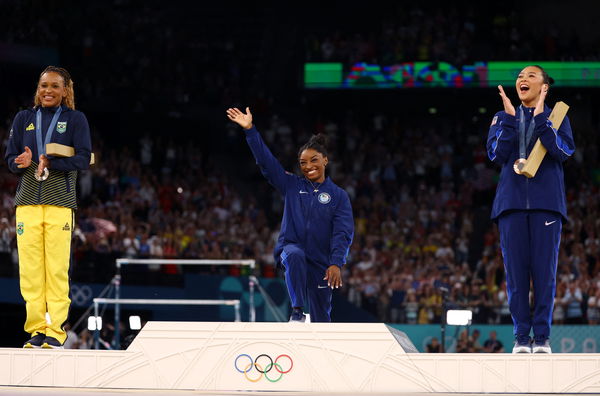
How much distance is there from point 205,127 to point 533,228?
751 inches

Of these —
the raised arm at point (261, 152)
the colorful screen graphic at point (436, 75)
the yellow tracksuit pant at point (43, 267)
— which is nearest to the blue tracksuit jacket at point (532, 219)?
the raised arm at point (261, 152)

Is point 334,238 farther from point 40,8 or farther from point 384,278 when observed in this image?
point 40,8

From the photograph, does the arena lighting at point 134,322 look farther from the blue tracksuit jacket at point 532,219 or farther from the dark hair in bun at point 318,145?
the blue tracksuit jacket at point 532,219

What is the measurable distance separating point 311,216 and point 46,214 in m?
2.15

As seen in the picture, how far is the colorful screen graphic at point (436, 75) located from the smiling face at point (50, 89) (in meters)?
17.5

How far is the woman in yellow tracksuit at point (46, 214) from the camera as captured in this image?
7.40 meters

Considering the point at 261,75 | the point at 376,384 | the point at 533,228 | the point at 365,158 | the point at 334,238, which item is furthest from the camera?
the point at 261,75

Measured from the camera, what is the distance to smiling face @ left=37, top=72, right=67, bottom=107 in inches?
302

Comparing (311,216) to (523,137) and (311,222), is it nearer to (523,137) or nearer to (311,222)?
(311,222)

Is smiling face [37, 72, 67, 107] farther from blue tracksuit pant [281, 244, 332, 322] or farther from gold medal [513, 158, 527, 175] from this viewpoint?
gold medal [513, 158, 527, 175]

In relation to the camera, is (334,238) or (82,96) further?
(82,96)

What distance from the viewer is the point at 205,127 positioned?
25781 millimetres

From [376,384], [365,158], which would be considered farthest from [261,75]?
[376,384]

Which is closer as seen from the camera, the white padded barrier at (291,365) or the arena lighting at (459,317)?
the white padded barrier at (291,365)
